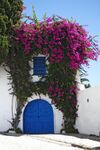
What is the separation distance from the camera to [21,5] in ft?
74.4

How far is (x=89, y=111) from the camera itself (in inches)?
805

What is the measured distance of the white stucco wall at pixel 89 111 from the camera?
19.6m

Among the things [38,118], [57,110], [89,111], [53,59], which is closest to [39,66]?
[53,59]

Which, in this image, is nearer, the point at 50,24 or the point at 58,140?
the point at 58,140

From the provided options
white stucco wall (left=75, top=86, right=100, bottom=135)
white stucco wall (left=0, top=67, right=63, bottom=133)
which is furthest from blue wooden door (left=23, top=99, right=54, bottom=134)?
white stucco wall (left=75, top=86, right=100, bottom=135)

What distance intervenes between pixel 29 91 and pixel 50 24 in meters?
4.20

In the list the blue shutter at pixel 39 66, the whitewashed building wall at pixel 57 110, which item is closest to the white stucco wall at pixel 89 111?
the whitewashed building wall at pixel 57 110

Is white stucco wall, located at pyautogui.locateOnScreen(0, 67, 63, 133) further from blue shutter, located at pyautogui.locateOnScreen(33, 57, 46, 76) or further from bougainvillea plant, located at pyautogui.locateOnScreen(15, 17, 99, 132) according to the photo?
blue shutter, located at pyautogui.locateOnScreen(33, 57, 46, 76)

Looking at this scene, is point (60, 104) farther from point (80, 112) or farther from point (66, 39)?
point (66, 39)

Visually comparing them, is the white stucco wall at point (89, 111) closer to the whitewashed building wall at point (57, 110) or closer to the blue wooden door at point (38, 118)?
the whitewashed building wall at point (57, 110)

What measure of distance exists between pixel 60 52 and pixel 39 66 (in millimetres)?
1769

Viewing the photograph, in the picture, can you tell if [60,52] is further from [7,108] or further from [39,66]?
[7,108]

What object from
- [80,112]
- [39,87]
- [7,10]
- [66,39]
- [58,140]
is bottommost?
[58,140]

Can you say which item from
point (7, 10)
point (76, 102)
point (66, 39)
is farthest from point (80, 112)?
point (7, 10)
